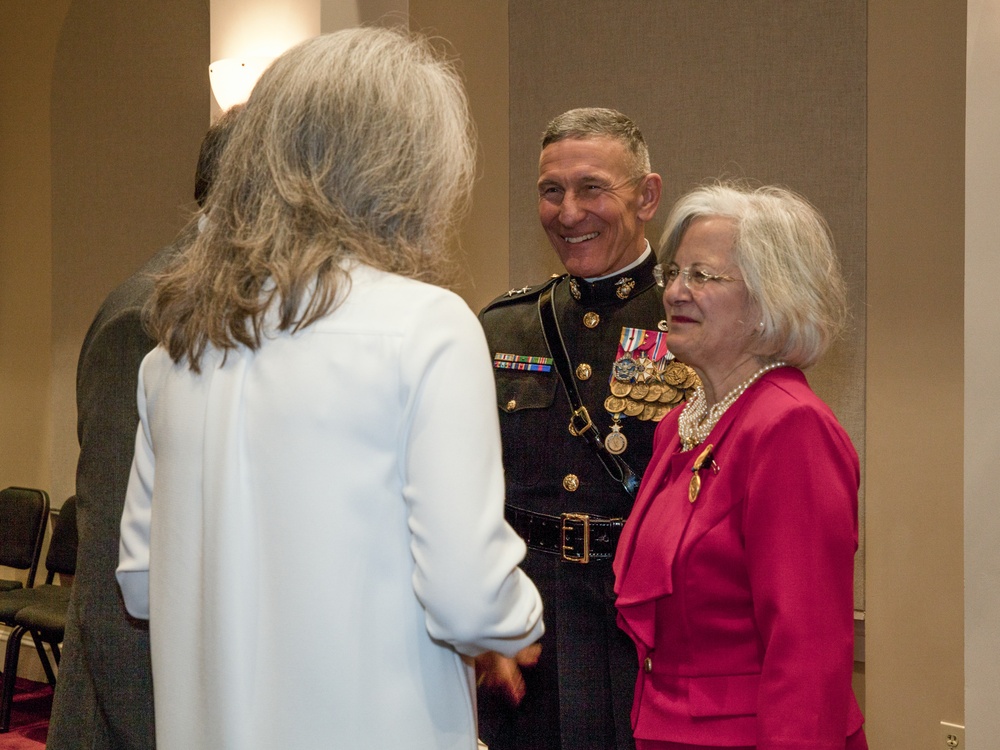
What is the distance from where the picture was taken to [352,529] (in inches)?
47.4

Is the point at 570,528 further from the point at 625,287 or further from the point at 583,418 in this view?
the point at 625,287

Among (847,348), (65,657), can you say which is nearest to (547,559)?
(65,657)

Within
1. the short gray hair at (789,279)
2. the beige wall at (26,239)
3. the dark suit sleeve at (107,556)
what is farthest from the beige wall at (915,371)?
the beige wall at (26,239)

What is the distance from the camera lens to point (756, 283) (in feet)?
5.90

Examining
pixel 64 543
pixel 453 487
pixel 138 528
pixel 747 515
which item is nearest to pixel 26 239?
pixel 64 543

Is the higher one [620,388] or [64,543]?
[620,388]

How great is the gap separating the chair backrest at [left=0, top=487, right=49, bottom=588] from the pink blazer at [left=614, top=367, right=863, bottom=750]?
3839 mm

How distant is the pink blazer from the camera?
158 centimetres

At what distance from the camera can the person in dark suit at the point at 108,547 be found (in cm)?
161

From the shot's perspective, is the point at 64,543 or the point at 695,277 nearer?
the point at 695,277

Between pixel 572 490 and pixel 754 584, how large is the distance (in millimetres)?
722

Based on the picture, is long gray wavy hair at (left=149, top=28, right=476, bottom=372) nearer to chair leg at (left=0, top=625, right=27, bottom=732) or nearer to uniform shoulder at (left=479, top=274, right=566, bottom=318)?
uniform shoulder at (left=479, top=274, right=566, bottom=318)

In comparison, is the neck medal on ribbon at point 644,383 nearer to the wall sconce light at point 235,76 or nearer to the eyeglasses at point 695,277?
the eyeglasses at point 695,277

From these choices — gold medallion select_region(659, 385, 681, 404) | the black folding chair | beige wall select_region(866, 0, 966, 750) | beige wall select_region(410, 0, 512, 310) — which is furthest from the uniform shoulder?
the black folding chair
